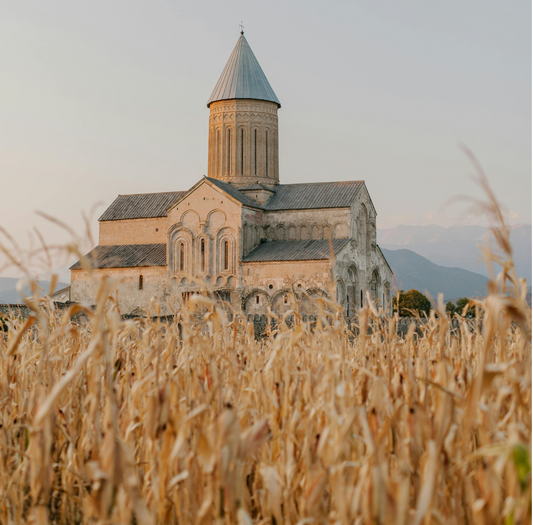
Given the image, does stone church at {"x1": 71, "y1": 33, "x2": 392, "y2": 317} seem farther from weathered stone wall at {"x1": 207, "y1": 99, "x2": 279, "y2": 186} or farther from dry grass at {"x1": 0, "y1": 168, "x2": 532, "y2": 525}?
dry grass at {"x1": 0, "y1": 168, "x2": 532, "y2": 525}

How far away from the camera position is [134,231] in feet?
99.4

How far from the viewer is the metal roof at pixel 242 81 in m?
29.9

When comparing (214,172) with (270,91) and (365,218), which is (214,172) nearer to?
(270,91)

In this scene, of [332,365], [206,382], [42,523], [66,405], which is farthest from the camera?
[66,405]

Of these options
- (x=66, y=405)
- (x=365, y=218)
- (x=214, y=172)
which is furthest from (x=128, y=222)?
(x=66, y=405)

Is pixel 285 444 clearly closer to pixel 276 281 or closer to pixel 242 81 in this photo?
pixel 276 281

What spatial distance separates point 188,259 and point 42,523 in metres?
25.6

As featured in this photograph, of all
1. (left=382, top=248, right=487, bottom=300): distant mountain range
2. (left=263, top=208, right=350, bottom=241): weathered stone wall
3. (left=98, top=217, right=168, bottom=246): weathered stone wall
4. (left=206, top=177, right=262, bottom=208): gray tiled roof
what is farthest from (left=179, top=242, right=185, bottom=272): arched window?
(left=382, top=248, right=487, bottom=300): distant mountain range

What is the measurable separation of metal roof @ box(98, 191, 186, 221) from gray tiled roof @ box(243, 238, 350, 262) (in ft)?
19.2

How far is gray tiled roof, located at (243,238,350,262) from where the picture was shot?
2508 cm

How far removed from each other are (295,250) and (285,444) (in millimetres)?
23737

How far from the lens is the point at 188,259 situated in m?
27.1

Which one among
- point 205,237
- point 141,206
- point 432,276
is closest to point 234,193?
point 205,237

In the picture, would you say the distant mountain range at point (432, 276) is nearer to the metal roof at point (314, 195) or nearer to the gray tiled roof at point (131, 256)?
the metal roof at point (314, 195)
